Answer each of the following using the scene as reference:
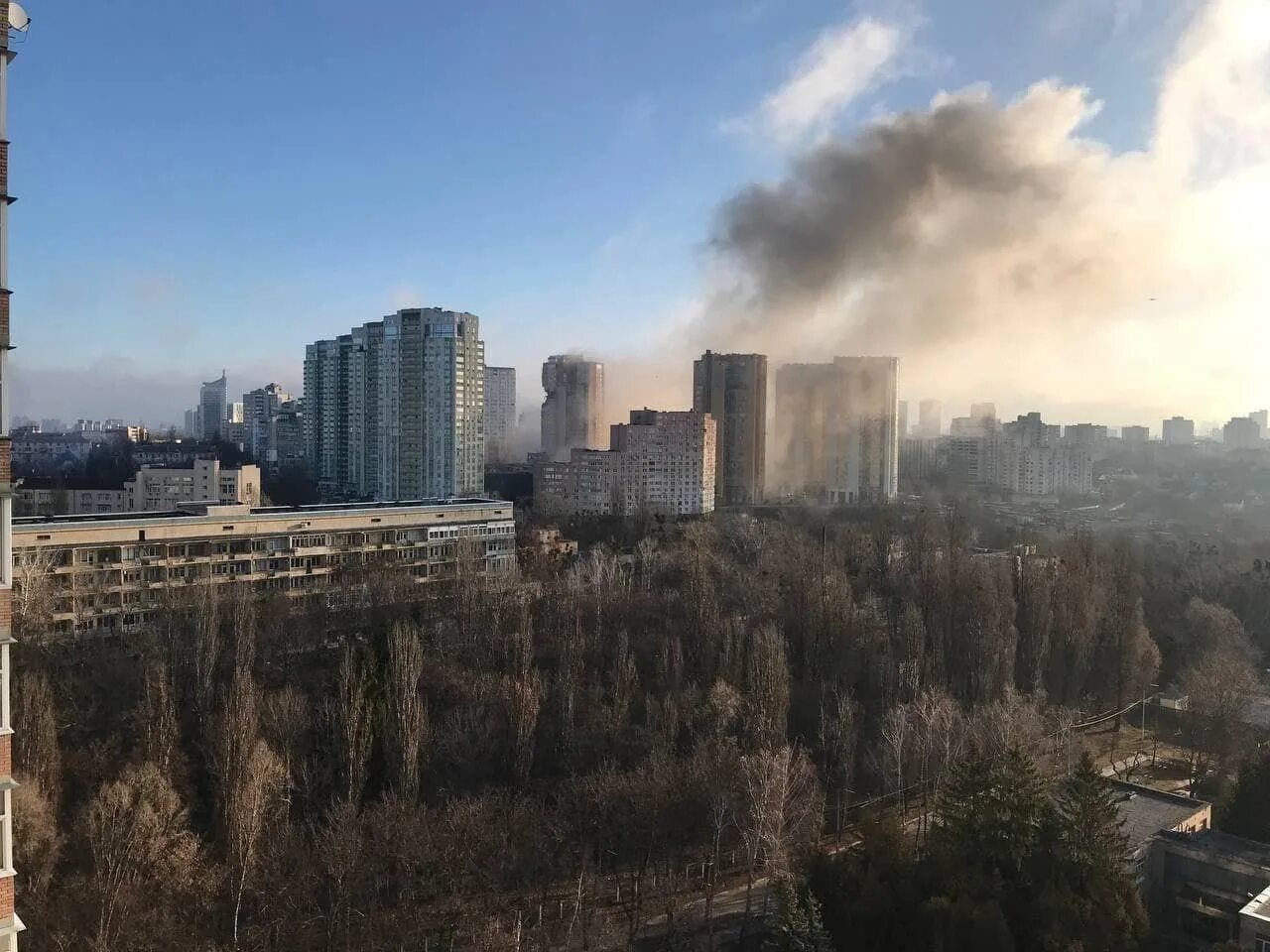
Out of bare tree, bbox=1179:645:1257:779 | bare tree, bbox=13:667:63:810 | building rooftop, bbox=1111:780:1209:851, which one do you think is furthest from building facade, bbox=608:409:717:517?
bare tree, bbox=13:667:63:810

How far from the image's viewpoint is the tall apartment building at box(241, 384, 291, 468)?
120 feet

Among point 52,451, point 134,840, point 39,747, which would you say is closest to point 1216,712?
point 134,840

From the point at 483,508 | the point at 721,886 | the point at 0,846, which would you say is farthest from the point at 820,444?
the point at 0,846

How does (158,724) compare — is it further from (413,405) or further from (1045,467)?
(1045,467)

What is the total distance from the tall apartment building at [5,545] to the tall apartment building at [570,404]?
3533 cm

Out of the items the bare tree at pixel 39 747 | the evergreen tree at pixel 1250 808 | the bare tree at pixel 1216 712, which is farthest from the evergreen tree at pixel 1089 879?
the bare tree at pixel 39 747

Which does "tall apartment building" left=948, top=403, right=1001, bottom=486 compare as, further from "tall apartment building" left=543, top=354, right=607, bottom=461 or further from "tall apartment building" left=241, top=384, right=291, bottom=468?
"tall apartment building" left=241, top=384, right=291, bottom=468

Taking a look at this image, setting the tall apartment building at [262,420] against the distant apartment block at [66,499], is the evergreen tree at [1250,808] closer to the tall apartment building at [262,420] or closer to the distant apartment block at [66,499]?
the distant apartment block at [66,499]

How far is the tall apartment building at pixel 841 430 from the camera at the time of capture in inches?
1307

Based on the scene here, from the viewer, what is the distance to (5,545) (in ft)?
8.54

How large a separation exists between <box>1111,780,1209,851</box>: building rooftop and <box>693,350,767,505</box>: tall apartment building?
24129 millimetres

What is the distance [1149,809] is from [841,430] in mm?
26130

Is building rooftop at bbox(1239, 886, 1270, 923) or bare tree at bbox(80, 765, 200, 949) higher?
bare tree at bbox(80, 765, 200, 949)

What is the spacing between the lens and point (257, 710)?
326 inches
